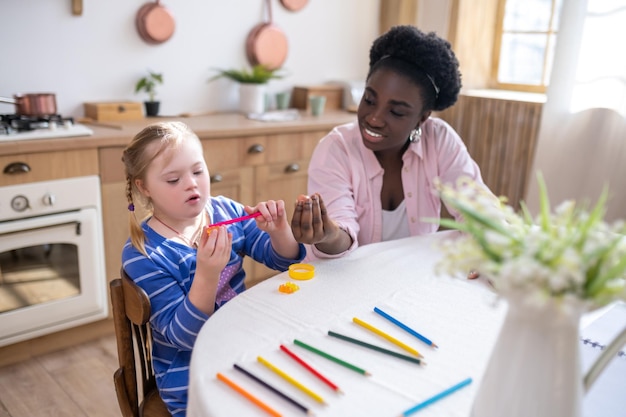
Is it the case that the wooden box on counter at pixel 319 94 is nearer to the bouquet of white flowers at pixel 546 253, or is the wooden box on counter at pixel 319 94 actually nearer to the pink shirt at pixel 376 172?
the pink shirt at pixel 376 172

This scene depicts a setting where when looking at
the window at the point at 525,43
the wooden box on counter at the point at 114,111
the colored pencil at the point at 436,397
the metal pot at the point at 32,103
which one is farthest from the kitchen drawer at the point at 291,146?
the colored pencil at the point at 436,397

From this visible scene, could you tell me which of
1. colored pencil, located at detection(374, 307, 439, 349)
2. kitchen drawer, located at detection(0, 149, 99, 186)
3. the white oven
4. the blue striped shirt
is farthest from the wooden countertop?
colored pencil, located at detection(374, 307, 439, 349)

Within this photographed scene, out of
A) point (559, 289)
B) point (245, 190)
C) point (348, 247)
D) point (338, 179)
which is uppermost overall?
point (559, 289)

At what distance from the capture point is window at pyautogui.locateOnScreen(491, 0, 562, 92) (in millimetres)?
3234

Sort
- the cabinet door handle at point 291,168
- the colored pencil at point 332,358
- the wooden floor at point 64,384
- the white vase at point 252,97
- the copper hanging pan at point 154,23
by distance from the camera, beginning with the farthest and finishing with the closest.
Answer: the white vase at point 252,97
the cabinet door handle at point 291,168
the copper hanging pan at point 154,23
the wooden floor at point 64,384
the colored pencil at point 332,358

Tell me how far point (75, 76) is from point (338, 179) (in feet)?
5.28

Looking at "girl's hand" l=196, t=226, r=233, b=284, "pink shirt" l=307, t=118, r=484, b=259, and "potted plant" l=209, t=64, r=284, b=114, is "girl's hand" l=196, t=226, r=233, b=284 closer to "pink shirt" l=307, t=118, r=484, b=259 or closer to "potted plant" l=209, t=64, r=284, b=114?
"pink shirt" l=307, t=118, r=484, b=259

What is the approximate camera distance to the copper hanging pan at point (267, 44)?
3.10m

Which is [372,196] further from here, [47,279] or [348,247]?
[47,279]

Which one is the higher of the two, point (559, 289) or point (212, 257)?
point (559, 289)

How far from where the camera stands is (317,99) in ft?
10.2

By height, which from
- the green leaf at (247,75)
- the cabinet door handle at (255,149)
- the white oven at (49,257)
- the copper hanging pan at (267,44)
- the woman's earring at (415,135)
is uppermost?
the copper hanging pan at (267,44)

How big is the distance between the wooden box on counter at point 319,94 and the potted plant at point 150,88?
33.5 inches

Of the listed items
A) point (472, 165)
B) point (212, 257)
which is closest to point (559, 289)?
point (212, 257)
